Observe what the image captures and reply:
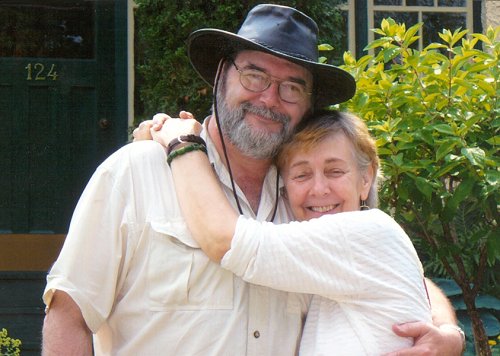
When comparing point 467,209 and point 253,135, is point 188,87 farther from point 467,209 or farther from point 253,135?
point 253,135

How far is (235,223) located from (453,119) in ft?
5.08

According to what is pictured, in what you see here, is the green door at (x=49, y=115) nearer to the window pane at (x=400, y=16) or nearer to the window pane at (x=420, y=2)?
the window pane at (x=400, y=16)

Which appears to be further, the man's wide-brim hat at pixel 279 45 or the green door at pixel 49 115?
the green door at pixel 49 115

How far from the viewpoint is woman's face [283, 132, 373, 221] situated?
2662mm

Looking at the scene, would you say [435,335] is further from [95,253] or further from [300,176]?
[95,253]

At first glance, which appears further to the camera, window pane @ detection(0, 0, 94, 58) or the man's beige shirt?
window pane @ detection(0, 0, 94, 58)

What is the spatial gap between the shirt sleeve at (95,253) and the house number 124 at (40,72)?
4.14 meters

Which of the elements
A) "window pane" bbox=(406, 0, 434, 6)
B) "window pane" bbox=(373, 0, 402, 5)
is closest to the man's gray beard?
"window pane" bbox=(373, 0, 402, 5)

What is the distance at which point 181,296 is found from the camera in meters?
2.47

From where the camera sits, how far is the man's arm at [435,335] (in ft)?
7.83

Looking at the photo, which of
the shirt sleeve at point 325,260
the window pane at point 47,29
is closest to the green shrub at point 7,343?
the window pane at point 47,29

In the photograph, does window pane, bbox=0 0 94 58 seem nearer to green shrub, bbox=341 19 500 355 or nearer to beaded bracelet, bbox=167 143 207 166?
green shrub, bbox=341 19 500 355

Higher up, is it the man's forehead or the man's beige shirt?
the man's forehead

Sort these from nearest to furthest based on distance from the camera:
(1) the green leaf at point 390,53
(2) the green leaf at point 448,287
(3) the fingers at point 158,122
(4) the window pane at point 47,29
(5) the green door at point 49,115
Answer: (3) the fingers at point 158,122
(1) the green leaf at point 390,53
(2) the green leaf at point 448,287
(5) the green door at point 49,115
(4) the window pane at point 47,29
